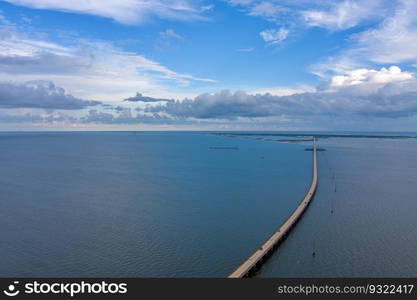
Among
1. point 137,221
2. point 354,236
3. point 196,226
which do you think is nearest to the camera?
point 354,236

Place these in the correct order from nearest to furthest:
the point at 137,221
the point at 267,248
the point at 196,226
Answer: the point at 267,248, the point at 196,226, the point at 137,221

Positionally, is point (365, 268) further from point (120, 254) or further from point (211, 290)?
point (120, 254)

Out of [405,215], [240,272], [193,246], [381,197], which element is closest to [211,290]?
[240,272]

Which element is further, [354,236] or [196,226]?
[196,226]

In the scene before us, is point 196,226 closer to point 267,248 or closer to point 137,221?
point 137,221

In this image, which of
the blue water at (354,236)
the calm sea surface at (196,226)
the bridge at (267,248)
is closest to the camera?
the bridge at (267,248)

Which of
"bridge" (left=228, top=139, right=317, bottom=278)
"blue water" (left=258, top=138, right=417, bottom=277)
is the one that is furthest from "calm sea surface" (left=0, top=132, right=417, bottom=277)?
"bridge" (left=228, top=139, right=317, bottom=278)

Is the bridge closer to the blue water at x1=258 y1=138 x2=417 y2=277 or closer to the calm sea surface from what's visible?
the blue water at x1=258 y1=138 x2=417 y2=277

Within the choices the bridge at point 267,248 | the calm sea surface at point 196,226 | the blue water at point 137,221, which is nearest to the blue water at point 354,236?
the calm sea surface at point 196,226

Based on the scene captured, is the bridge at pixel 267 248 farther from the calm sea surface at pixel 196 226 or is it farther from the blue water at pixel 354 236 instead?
the calm sea surface at pixel 196 226

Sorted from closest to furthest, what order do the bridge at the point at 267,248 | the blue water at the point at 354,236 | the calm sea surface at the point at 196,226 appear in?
the bridge at the point at 267,248, the blue water at the point at 354,236, the calm sea surface at the point at 196,226

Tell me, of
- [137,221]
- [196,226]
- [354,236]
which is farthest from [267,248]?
[137,221]

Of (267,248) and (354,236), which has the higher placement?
(267,248)
